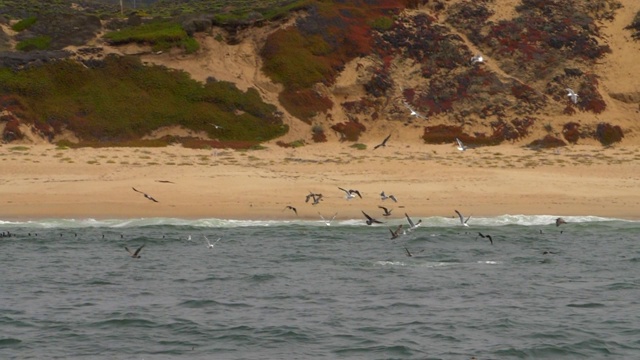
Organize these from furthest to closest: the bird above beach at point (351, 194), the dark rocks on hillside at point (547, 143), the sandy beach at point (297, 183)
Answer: the dark rocks on hillside at point (547, 143), the sandy beach at point (297, 183), the bird above beach at point (351, 194)

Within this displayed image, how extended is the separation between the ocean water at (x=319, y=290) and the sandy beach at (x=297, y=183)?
25.9 inches

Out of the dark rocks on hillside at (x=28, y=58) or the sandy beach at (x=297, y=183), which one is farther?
the dark rocks on hillside at (x=28, y=58)

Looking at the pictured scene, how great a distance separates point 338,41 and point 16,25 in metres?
15.8

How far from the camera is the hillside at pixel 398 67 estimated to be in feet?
129

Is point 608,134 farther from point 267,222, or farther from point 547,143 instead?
point 267,222

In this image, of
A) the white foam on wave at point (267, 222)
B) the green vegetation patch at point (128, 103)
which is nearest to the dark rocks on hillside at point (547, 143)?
the green vegetation patch at point (128, 103)

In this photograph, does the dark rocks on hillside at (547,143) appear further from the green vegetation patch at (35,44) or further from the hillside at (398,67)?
the green vegetation patch at (35,44)

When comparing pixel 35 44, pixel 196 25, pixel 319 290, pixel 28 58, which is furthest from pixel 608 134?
pixel 35 44

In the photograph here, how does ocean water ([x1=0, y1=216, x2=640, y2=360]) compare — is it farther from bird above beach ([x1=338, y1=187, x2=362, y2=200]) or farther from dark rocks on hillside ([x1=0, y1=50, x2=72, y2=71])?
dark rocks on hillside ([x1=0, y1=50, x2=72, y2=71])

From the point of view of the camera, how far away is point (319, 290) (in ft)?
62.0

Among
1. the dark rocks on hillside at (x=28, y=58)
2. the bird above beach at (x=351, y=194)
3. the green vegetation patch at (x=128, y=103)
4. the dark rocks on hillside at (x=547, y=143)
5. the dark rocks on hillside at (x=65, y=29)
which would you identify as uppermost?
the dark rocks on hillside at (x=65, y=29)

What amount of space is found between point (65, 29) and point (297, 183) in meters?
22.8

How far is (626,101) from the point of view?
42.5 m

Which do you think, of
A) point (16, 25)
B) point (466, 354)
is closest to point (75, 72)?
point (16, 25)
